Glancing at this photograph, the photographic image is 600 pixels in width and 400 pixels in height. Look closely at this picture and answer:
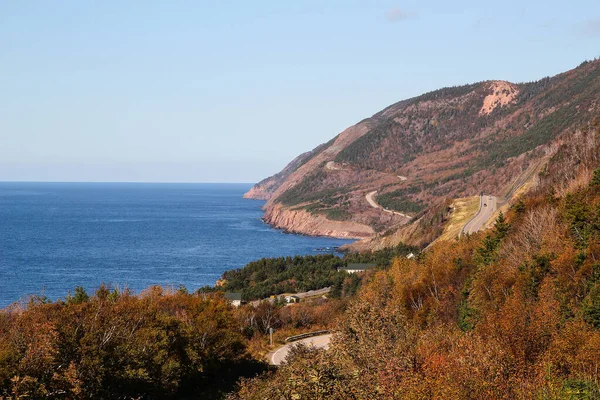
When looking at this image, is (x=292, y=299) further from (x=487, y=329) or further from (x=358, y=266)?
(x=487, y=329)

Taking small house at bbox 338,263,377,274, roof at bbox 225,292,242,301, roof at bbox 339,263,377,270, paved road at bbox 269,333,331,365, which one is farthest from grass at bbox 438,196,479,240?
paved road at bbox 269,333,331,365

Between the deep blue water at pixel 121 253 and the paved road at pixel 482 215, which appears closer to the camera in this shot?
the paved road at pixel 482 215

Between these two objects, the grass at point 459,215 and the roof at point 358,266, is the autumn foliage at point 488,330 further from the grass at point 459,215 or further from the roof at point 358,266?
the grass at point 459,215

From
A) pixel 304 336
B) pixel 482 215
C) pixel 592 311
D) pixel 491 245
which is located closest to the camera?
pixel 592 311

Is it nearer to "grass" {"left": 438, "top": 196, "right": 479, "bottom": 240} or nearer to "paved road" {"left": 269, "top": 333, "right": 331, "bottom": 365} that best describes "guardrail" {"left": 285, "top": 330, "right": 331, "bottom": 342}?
"paved road" {"left": 269, "top": 333, "right": 331, "bottom": 365}

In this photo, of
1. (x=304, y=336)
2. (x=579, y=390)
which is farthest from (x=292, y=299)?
(x=579, y=390)

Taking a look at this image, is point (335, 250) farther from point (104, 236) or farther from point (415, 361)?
point (415, 361)

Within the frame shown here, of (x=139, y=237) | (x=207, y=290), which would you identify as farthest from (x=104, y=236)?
(x=207, y=290)

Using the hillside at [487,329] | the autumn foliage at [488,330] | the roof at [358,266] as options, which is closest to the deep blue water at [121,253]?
the roof at [358,266]
